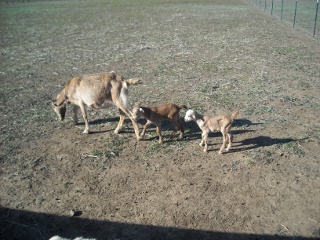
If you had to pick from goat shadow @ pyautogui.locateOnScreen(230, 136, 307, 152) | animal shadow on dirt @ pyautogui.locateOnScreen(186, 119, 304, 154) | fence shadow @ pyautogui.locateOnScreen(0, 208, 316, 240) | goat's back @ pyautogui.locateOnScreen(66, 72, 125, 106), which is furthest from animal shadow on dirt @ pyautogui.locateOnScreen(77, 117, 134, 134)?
fence shadow @ pyautogui.locateOnScreen(0, 208, 316, 240)

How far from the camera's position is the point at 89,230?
5371 millimetres

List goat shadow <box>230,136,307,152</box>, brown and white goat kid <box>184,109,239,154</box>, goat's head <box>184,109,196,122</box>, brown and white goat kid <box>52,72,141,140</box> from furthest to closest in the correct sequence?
brown and white goat kid <box>52,72,141,140</box> → goat shadow <box>230,136,307,152</box> → goat's head <box>184,109,196,122</box> → brown and white goat kid <box>184,109,239,154</box>

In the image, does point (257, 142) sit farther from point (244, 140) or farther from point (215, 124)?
point (215, 124)

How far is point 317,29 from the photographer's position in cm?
2202

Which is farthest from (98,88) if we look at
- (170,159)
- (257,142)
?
(257,142)

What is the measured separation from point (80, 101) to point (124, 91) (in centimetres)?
133

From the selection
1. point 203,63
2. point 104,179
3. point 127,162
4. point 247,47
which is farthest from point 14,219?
point 247,47

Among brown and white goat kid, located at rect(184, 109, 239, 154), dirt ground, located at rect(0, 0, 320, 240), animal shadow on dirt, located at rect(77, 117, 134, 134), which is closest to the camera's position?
dirt ground, located at rect(0, 0, 320, 240)

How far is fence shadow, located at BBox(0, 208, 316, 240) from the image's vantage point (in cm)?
520

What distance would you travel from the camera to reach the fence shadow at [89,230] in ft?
17.0

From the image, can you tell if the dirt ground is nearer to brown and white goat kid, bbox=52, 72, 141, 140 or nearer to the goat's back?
brown and white goat kid, bbox=52, 72, 141, 140

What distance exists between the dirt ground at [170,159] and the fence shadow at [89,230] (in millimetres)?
19

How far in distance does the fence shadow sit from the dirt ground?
0.02 m

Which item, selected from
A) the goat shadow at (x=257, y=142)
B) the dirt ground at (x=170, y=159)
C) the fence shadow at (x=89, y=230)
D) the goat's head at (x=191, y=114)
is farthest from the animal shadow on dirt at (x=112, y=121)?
the fence shadow at (x=89, y=230)
